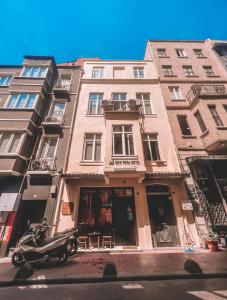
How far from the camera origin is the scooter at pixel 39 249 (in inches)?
245

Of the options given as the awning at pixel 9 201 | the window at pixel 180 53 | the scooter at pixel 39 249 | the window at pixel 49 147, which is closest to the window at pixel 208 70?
the window at pixel 180 53

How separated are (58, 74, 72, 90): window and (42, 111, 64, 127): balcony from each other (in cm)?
333

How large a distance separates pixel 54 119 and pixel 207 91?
541 inches

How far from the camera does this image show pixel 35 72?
14555mm

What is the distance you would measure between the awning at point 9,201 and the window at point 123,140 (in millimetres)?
6850

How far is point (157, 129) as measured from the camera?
12.2 m

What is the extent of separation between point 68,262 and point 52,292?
2.50 metres

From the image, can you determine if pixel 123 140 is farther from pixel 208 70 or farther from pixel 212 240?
pixel 208 70

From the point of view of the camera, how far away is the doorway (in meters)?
8.95

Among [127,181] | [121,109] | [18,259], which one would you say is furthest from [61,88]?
[18,259]

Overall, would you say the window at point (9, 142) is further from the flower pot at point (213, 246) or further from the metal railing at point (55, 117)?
the flower pot at point (213, 246)

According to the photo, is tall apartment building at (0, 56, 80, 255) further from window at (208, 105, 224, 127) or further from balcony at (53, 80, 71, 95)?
window at (208, 105, 224, 127)

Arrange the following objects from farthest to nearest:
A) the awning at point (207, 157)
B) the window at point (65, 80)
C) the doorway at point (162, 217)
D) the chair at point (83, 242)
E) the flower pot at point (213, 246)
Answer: the window at point (65, 80), the awning at point (207, 157), the doorway at point (162, 217), the chair at point (83, 242), the flower pot at point (213, 246)

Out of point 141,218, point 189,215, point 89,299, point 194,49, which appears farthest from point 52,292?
point 194,49
